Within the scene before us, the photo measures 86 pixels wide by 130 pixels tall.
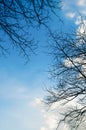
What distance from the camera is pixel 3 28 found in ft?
25.1

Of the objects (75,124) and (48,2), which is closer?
(48,2)

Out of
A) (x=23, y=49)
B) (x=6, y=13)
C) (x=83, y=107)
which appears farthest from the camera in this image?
(x=83, y=107)

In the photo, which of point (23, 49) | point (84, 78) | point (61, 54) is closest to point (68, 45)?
point (61, 54)

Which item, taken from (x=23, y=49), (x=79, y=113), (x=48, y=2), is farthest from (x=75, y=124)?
(x=48, y=2)

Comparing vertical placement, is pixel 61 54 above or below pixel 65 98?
above

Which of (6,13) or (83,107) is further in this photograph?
(83,107)

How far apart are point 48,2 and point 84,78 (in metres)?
6.50

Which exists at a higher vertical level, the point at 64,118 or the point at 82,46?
the point at 82,46

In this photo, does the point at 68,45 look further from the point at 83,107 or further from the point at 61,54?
the point at 83,107

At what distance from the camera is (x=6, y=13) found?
290 inches

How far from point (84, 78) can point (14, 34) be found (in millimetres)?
6312

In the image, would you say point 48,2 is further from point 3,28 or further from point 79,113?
point 79,113

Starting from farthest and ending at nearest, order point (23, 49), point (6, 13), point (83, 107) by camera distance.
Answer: point (83, 107) < point (23, 49) < point (6, 13)

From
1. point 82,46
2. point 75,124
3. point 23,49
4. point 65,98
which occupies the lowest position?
point 23,49
